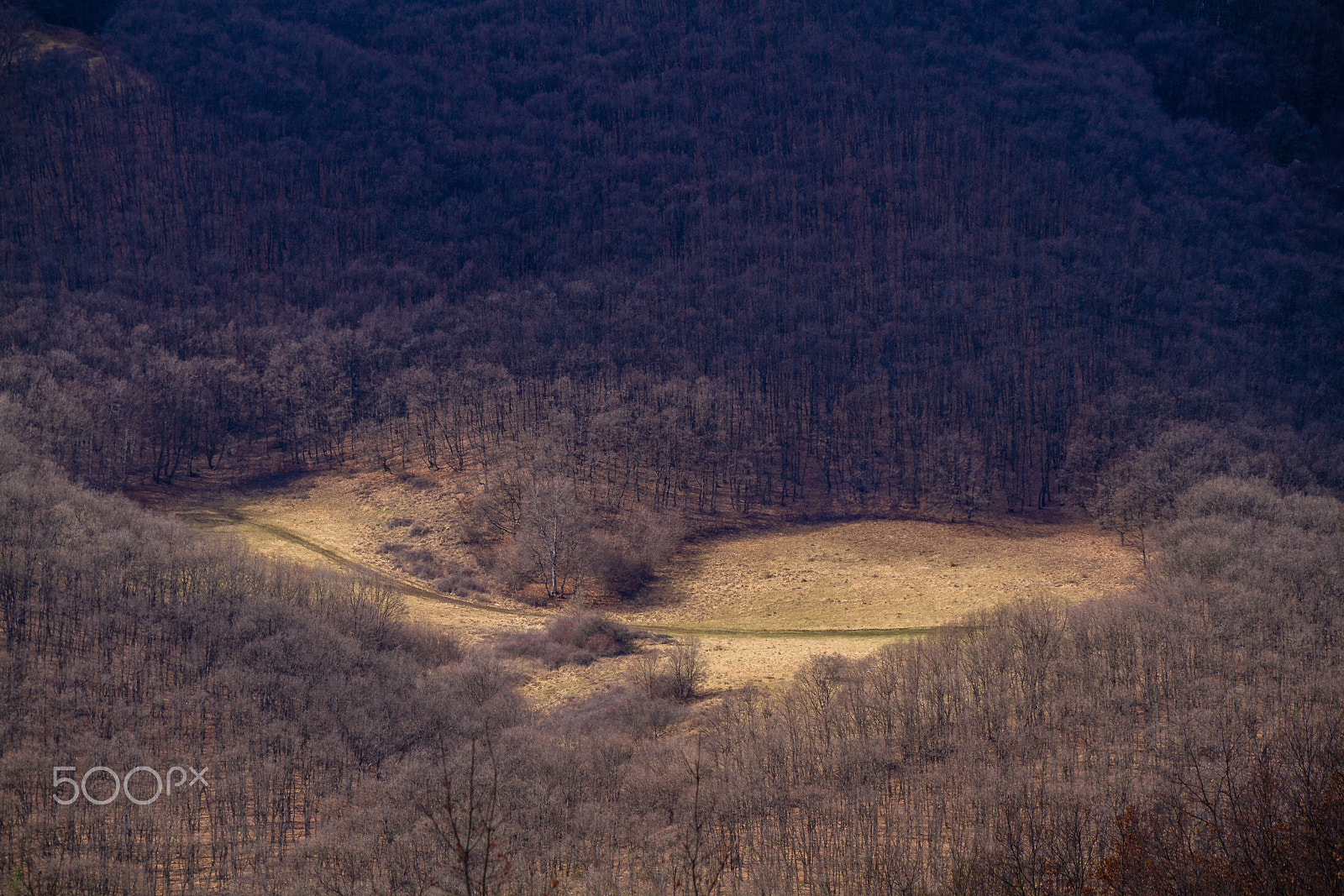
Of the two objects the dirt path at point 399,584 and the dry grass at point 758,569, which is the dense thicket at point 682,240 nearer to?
the dry grass at point 758,569

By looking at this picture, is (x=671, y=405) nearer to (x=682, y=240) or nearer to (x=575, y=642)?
(x=575, y=642)

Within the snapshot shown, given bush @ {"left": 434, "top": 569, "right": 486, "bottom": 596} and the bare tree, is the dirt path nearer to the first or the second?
bush @ {"left": 434, "top": 569, "right": 486, "bottom": 596}

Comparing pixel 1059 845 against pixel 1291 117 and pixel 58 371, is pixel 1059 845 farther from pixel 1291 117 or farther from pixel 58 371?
pixel 1291 117

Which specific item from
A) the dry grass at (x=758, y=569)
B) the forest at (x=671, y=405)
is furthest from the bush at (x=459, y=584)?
the forest at (x=671, y=405)

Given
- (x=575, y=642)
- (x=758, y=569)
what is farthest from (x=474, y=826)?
(x=758, y=569)

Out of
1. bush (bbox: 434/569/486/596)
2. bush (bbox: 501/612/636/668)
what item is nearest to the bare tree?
bush (bbox: 501/612/636/668)

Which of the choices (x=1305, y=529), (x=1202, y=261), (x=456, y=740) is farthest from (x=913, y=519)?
(x=1202, y=261)
